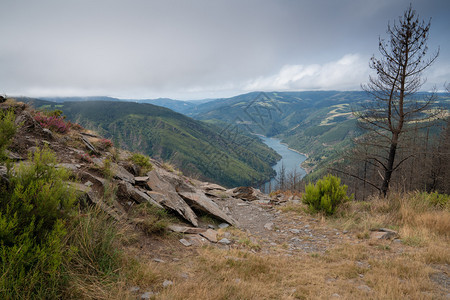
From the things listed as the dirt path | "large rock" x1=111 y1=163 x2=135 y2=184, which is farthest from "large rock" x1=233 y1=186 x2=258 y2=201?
"large rock" x1=111 y1=163 x2=135 y2=184

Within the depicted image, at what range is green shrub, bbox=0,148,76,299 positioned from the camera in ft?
6.67

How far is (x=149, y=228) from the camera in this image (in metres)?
4.69

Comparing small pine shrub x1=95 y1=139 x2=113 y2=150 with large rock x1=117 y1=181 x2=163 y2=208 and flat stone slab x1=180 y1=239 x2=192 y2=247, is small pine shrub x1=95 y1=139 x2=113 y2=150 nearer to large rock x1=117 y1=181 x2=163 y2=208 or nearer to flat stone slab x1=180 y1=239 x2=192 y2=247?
large rock x1=117 y1=181 x2=163 y2=208

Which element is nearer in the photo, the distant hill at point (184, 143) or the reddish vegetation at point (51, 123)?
the reddish vegetation at point (51, 123)

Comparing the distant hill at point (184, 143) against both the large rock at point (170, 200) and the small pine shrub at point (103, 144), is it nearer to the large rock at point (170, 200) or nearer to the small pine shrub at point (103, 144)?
the small pine shrub at point (103, 144)

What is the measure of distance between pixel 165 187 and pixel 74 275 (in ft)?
14.7

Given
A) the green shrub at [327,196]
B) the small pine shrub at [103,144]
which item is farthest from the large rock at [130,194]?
the green shrub at [327,196]

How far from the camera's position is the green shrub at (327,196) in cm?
759

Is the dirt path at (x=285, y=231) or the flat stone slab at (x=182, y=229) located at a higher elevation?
the flat stone slab at (x=182, y=229)

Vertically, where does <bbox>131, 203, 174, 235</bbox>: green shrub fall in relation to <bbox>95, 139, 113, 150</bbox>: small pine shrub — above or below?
below

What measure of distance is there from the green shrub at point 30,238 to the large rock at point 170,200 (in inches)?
135

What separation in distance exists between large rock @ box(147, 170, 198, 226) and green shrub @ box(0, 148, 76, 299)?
344cm

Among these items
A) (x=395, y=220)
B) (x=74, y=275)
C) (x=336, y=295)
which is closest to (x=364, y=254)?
(x=336, y=295)

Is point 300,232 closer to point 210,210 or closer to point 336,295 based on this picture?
point 210,210
